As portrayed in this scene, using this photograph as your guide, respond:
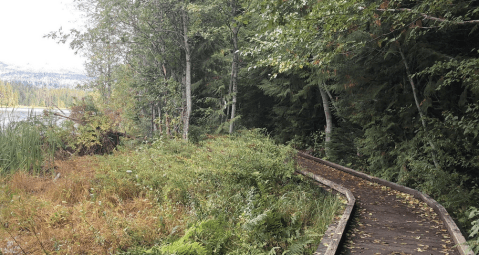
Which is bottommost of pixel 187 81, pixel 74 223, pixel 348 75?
pixel 74 223

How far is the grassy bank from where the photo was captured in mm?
4027

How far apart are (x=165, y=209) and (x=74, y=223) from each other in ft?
4.71

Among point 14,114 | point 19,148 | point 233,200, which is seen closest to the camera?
point 233,200

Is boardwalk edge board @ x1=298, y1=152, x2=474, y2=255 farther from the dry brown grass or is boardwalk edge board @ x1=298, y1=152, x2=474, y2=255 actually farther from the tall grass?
the tall grass

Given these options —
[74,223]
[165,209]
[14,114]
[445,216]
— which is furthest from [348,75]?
[14,114]

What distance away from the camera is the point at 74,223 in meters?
4.64

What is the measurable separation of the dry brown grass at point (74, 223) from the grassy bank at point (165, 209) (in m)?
0.01

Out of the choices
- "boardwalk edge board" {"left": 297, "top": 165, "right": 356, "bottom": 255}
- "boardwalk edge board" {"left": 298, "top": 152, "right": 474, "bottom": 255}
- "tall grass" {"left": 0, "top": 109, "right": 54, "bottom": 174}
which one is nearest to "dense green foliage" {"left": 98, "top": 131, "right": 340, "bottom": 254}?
"boardwalk edge board" {"left": 297, "top": 165, "right": 356, "bottom": 255}

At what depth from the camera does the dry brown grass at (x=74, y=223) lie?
158 inches

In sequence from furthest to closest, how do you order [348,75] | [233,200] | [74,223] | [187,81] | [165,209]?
[187,81]
[348,75]
[233,200]
[165,209]
[74,223]

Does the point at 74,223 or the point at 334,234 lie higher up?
the point at 334,234

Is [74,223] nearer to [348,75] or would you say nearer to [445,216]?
[445,216]

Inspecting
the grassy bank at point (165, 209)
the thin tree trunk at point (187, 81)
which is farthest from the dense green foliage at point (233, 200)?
the thin tree trunk at point (187, 81)

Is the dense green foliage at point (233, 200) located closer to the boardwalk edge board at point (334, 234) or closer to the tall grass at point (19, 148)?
the boardwalk edge board at point (334, 234)
